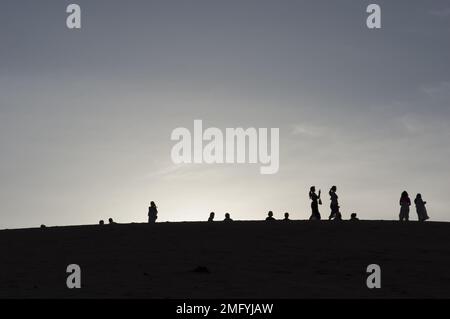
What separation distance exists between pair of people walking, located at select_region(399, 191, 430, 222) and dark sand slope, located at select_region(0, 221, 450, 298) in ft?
10.2

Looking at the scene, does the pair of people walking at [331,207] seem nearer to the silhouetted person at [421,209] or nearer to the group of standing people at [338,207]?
the group of standing people at [338,207]

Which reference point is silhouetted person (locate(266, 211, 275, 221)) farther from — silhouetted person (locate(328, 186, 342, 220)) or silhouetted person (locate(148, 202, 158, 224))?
silhouetted person (locate(148, 202, 158, 224))

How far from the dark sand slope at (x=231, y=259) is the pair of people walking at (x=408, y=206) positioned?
10.2 ft

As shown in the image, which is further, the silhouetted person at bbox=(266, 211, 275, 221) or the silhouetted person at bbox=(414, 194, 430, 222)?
the silhouetted person at bbox=(266, 211, 275, 221)

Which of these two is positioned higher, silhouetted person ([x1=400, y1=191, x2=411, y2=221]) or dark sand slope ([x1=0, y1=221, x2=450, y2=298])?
silhouetted person ([x1=400, y1=191, x2=411, y2=221])

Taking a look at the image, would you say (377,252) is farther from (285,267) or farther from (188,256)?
(188,256)

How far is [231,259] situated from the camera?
24.6 meters

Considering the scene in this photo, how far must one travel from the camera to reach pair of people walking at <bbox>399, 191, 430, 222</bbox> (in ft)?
118

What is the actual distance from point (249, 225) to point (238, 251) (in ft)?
21.6

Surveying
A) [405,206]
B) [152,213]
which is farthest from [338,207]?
[152,213]

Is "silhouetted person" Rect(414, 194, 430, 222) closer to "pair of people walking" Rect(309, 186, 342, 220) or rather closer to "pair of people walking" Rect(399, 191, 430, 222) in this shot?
"pair of people walking" Rect(399, 191, 430, 222)

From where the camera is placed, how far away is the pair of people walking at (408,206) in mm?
36000

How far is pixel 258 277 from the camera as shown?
70.8 ft

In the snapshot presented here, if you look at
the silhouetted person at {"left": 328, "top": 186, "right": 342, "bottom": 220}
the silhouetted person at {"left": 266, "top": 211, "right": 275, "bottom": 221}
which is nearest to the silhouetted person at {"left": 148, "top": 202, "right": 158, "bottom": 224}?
the silhouetted person at {"left": 266, "top": 211, "right": 275, "bottom": 221}
